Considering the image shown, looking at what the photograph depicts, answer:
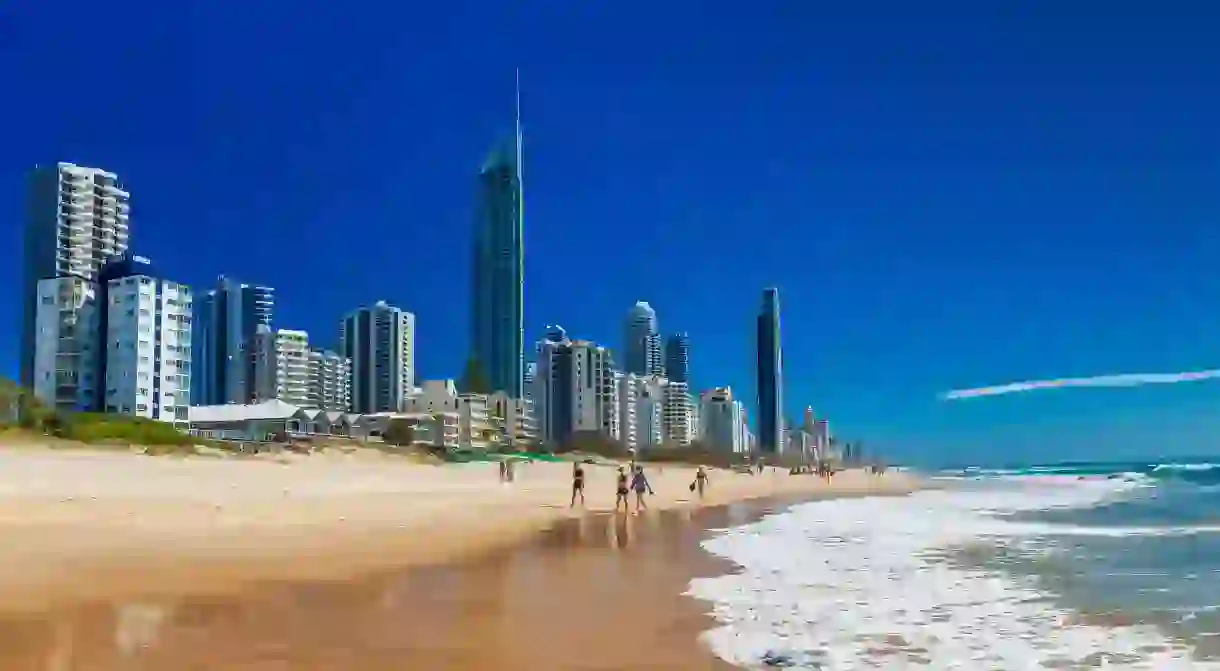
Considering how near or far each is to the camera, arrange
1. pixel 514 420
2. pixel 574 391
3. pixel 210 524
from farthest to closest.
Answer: pixel 574 391, pixel 514 420, pixel 210 524

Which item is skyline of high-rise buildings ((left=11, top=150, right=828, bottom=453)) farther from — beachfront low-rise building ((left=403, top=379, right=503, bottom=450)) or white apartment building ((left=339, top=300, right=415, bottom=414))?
beachfront low-rise building ((left=403, top=379, right=503, bottom=450))

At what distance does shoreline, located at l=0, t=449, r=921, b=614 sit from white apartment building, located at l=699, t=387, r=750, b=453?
503ft

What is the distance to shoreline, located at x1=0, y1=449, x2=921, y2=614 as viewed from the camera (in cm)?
1173

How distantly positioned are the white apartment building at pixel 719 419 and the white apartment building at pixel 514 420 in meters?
60.7

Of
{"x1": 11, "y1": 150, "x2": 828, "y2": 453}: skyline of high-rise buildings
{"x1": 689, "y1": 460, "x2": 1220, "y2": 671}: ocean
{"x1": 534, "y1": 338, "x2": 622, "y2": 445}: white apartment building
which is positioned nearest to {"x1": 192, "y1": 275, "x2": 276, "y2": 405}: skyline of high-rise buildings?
{"x1": 11, "y1": 150, "x2": 828, "y2": 453}: skyline of high-rise buildings

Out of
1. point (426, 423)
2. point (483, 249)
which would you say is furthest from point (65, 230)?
point (483, 249)

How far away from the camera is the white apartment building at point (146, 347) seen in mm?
77312

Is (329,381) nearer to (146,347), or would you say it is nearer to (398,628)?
(146,347)

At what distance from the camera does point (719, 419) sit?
189750mm

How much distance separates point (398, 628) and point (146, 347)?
255ft

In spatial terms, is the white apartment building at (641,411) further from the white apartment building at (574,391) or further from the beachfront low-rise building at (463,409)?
the beachfront low-rise building at (463,409)

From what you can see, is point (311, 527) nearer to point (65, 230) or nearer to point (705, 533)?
point (705, 533)

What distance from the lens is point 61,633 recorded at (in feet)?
26.2

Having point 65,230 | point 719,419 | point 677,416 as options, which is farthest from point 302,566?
point 719,419
